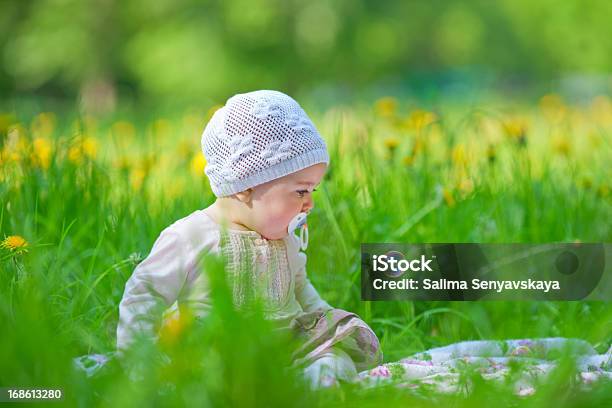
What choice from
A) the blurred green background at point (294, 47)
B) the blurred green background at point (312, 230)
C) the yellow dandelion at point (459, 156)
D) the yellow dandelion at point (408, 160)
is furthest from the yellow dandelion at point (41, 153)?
the blurred green background at point (294, 47)

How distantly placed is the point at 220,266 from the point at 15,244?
0.46 meters

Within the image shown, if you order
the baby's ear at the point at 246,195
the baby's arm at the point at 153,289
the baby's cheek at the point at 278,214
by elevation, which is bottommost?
the baby's arm at the point at 153,289

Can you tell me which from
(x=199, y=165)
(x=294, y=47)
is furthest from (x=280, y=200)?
(x=294, y=47)

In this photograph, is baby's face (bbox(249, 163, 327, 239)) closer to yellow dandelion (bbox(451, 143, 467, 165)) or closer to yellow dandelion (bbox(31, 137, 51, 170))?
yellow dandelion (bbox(31, 137, 51, 170))

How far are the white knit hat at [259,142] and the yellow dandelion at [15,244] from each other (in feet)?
0.91

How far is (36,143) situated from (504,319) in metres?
0.92

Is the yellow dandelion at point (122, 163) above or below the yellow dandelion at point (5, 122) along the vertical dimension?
below

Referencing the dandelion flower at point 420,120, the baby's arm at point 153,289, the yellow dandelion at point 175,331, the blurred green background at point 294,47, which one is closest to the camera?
the yellow dandelion at point 175,331

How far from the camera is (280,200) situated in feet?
3.58

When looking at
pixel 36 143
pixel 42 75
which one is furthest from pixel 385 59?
pixel 36 143

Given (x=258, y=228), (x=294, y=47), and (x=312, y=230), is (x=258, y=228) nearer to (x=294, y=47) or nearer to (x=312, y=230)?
(x=312, y=230)

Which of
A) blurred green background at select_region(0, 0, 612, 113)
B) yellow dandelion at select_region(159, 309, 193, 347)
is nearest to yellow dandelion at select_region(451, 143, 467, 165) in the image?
yellow dandelion at select_region(159, 309, 193, 347)

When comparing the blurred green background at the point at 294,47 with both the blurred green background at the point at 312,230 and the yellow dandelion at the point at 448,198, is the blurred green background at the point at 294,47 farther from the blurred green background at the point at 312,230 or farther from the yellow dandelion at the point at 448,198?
the yellow dandelion at the point at 448,198

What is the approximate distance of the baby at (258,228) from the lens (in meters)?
1.03
